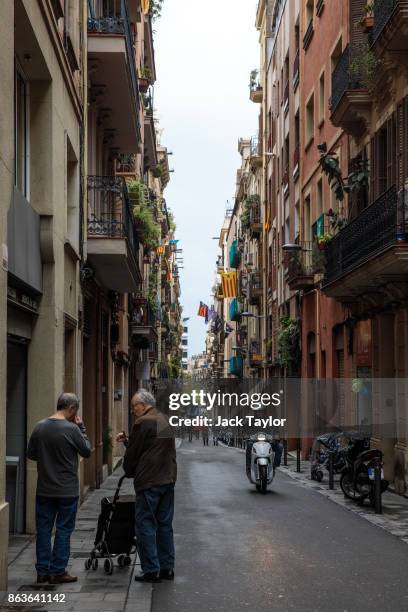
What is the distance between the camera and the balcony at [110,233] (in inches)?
730

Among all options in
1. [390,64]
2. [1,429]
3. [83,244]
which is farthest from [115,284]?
[1,429]

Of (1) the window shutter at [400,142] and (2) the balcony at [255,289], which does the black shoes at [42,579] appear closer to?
(1) the window shutter at [400,142]

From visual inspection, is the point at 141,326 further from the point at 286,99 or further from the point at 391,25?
the point at 391,25

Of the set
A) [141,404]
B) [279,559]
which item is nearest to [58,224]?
[141,404]

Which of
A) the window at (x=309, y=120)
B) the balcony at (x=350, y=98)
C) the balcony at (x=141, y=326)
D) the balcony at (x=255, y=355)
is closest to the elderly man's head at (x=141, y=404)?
the balcony at (x=350, y=98)

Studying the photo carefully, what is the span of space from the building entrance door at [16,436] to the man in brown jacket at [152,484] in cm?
307

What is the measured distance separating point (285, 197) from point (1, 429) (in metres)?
30.9

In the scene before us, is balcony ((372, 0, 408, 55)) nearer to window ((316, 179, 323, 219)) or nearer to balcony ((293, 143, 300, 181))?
window ((316, 179, 323, 219))

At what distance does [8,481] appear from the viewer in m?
12.5

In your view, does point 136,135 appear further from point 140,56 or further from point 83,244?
point 140,56

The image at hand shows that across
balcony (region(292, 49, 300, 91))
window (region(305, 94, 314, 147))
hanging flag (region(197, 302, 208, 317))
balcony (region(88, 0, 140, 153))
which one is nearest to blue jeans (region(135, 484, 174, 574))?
balcony (region(88, 0, 140, 153))

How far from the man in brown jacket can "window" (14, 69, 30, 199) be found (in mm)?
4226

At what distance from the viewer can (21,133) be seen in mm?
12844

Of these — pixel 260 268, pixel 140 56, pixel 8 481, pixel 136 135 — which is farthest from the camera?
pixel 260 268
